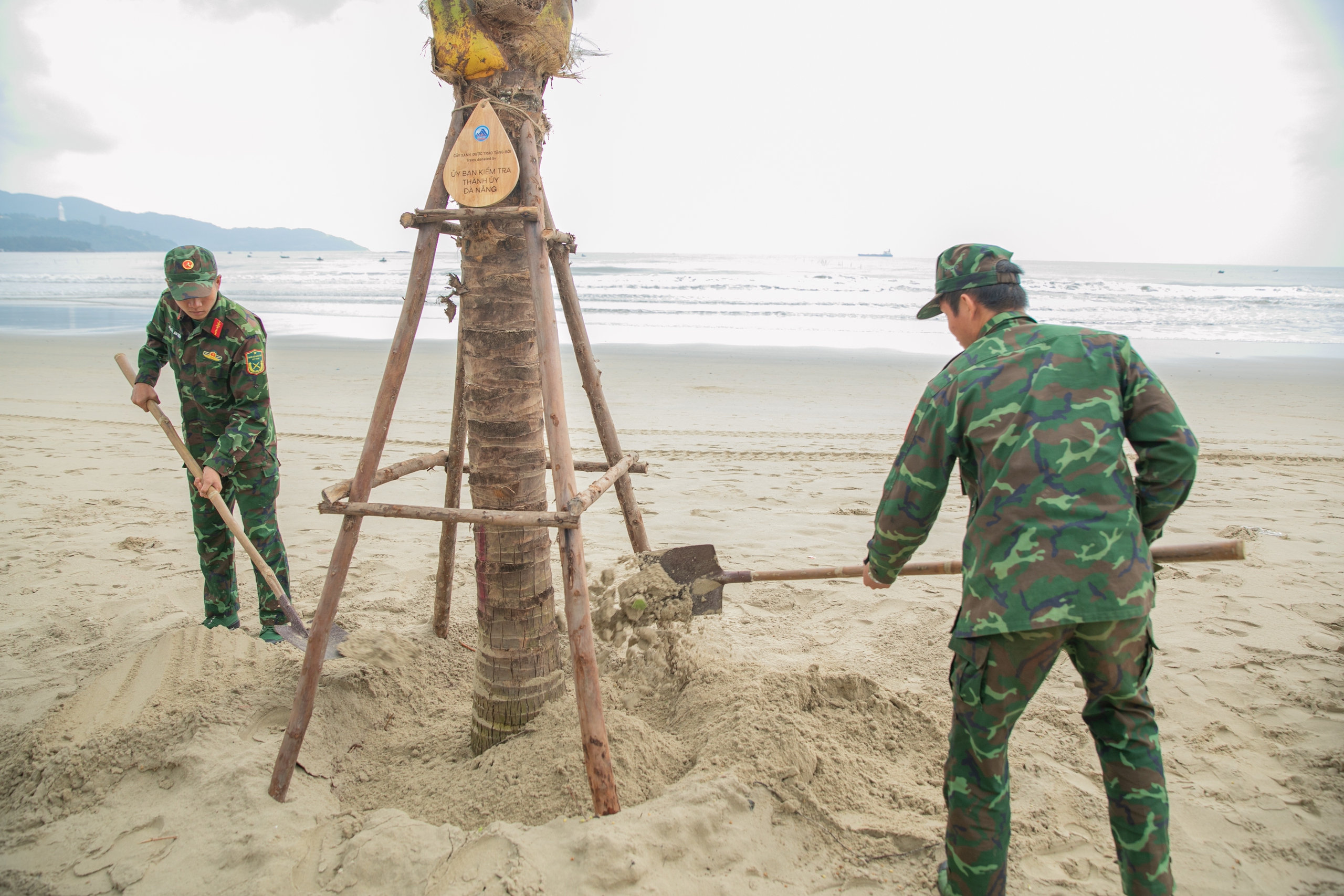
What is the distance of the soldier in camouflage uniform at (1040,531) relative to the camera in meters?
1.86

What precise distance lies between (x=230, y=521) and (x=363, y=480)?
1.39 meters

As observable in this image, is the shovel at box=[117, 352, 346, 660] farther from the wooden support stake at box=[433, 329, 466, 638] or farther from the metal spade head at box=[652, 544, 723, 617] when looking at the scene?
the metal spade head at box=[652, 544, 723, 617]

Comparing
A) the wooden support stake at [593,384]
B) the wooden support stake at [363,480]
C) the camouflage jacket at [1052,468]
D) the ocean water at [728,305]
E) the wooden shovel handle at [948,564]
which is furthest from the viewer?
the ocean water at [728,305]

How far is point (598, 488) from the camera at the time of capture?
271 centimetres

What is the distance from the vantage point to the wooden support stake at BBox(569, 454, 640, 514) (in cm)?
238

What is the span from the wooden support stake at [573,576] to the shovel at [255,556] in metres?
1.69

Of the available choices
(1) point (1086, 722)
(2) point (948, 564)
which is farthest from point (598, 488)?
(1) point (1086, 722)

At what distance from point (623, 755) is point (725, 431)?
21.2 feet

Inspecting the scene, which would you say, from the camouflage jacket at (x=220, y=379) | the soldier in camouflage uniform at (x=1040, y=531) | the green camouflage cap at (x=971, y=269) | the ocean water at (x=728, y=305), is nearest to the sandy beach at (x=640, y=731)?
the soldier in camouflage uniform at (x=1040, y=531)

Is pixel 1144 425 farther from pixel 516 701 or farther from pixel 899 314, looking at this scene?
pixel 899 314

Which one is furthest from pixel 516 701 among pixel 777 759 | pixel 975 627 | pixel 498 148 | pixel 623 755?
pixel 498 148

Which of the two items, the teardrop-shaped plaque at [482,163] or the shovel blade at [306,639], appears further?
the shovel blade at [306,639]

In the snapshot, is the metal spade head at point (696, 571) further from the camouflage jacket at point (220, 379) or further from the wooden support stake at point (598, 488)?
the camouflage jacket at point (220, 379)

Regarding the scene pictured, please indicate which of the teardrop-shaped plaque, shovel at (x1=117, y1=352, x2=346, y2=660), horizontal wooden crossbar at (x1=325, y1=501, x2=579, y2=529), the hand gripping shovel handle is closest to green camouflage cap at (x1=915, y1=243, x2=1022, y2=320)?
horizontal wooden crossbar at (x1=325, y1=501, x2=579, y2=529)
